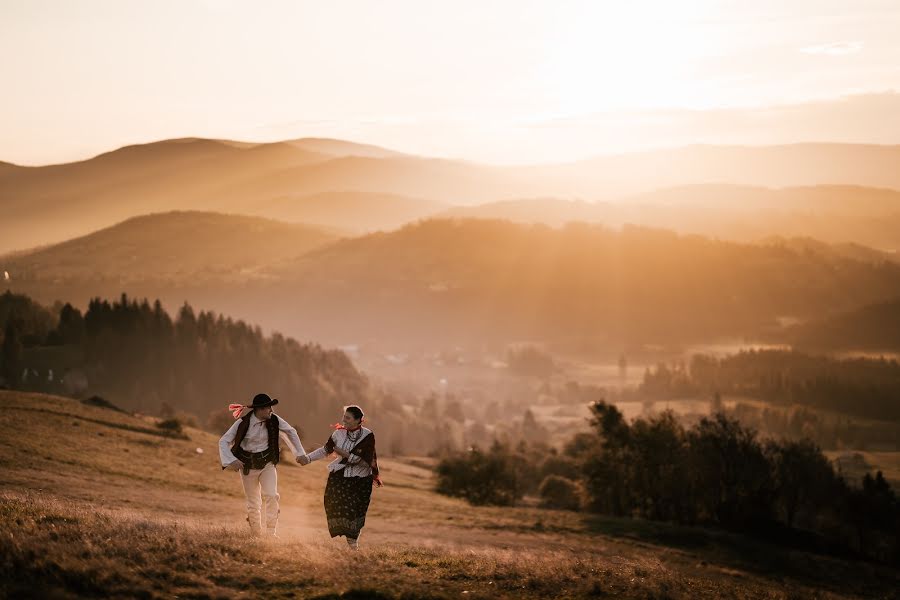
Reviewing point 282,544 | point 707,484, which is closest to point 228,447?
point 282,544

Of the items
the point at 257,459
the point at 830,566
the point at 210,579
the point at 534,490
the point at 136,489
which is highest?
the point at 257,459

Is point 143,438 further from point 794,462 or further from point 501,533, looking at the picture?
point 794,462

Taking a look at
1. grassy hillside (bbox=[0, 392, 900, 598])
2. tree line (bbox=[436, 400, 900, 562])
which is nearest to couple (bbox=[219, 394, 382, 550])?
grassy hillside (bbox=[0, 392, 900, 598])

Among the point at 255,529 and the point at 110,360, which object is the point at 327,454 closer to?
the point at 255,529

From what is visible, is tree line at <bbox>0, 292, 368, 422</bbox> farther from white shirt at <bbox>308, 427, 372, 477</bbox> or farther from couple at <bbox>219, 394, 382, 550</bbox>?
white shirt at <bbox>308, 427, 372, 477</bbox>

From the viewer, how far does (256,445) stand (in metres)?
21.1

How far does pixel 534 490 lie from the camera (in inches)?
5650

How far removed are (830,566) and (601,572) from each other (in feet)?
138

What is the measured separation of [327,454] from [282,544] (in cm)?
264

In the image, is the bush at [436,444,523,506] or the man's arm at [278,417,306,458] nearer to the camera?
the man's arm at [278,417,306,458]

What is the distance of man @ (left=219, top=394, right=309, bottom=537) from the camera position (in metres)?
20.9

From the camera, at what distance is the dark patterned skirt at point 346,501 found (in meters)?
20.9

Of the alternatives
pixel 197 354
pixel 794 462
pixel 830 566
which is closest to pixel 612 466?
pixel 794 462

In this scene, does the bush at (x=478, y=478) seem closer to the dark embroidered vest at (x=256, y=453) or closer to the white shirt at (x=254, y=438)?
the dark embroidered vest at (x=256, y=453)
